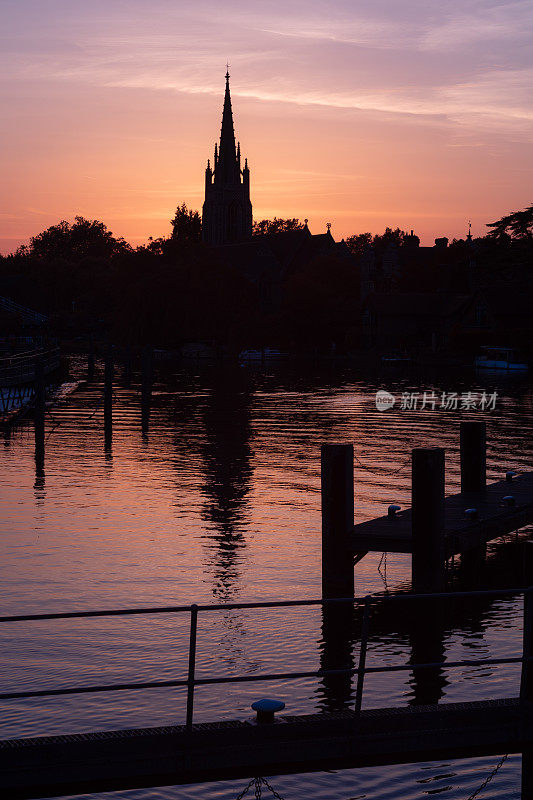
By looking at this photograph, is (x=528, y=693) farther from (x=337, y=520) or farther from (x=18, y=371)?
(x=18, y=371)

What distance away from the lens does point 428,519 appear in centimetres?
1897

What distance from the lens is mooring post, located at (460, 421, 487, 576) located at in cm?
2458

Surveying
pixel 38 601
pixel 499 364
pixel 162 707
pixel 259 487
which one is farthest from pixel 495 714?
pixel 499 364

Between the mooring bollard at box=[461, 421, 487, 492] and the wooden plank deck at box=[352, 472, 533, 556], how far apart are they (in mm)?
272

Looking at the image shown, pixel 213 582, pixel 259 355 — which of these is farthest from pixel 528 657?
pixel 259 355

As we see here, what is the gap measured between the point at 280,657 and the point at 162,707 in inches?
118

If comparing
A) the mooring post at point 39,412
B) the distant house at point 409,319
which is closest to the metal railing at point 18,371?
the mooring post at point 39,412

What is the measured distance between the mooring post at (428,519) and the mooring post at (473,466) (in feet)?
17.9

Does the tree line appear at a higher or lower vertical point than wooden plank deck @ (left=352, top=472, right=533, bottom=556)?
higher

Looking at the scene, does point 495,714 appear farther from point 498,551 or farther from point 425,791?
point 498,551

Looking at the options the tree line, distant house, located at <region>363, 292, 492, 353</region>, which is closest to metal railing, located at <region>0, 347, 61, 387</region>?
the tree line
